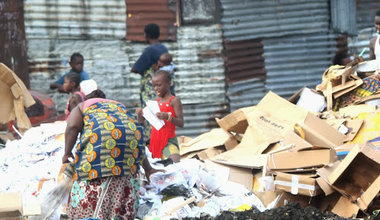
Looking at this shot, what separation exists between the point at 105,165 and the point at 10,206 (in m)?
1.39

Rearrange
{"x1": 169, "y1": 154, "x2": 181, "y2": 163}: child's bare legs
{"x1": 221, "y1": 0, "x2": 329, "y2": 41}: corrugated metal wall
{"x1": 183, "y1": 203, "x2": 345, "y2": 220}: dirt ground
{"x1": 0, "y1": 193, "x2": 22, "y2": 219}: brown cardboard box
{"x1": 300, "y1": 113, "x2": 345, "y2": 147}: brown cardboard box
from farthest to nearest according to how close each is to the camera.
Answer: {"x1": 221, "y1": 0, "x2": 329, "y2": 41}: corrugated metal wall < {"x1": 169, "y1": 154, "x2": 181, "y2": 163}: child's bare legs < {"x1": 300, "y1": 113, "x2": 345, "y2": 147}: brown cardboard box < {"x1": 183, "y1": 203, "x2": 345, "y2": 220}: dirt ground < {"x1": 0, "y1": 193, "x2": 22, "y2": 219}: brown cardboard box

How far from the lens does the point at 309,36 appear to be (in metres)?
12.7

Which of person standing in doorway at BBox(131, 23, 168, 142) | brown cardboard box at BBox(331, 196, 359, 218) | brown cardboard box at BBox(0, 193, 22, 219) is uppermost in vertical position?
person standing in doorway at BBox(131, 23, 168, 142)

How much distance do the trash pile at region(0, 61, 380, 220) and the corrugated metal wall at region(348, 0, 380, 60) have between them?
3.82 meters

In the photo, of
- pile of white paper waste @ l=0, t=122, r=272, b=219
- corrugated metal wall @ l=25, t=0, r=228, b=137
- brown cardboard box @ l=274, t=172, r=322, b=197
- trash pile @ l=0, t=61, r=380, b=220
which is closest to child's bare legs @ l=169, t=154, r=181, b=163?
trash pile @ l=0, t=61, r=380, b=220

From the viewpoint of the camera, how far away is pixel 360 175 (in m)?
6.58

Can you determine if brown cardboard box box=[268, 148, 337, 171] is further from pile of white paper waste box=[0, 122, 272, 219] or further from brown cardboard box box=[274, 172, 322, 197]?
pile of white paper waste box=[0, 122, 272, 219]

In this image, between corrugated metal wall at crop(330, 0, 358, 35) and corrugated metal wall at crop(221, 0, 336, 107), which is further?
corrugated metal wall at crop(330, 0, 358, 35)

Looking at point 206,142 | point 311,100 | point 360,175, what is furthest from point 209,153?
point 360,175

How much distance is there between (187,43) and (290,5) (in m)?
1.79

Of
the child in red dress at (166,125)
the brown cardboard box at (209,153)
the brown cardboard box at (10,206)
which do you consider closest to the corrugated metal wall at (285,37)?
the brown cardboard box at (209,153)

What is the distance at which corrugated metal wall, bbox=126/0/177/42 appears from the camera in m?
12.3

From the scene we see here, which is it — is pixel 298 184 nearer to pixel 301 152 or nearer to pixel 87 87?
pixel 301 152

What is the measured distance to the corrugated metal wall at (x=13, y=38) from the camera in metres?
11.7
